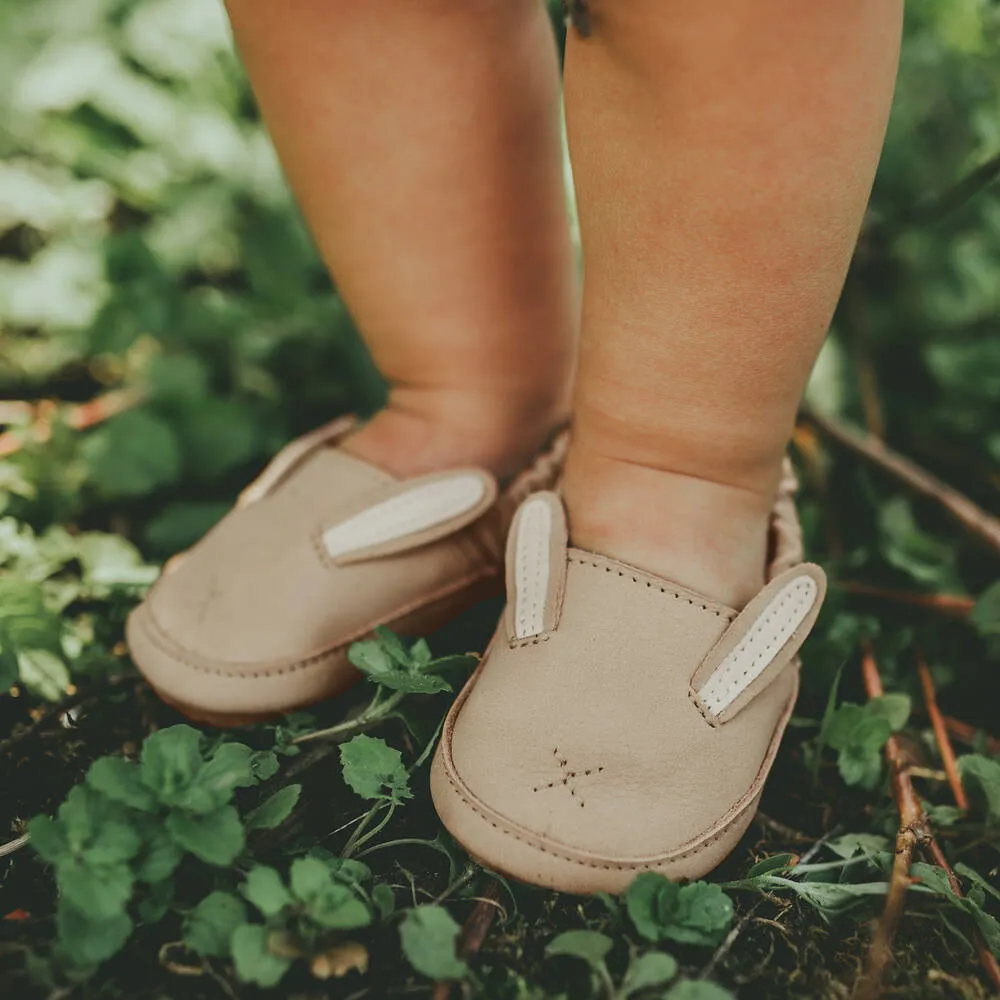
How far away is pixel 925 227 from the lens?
4.90 feet

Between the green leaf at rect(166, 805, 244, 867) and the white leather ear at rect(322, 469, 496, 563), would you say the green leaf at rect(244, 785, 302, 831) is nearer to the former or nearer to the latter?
the green leaf at rect(166, 805, 244, 867)

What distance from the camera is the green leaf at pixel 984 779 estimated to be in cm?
80

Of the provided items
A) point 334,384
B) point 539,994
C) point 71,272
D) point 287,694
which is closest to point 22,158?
point 71,272

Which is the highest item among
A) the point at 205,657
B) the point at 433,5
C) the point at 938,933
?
the point at 433,5

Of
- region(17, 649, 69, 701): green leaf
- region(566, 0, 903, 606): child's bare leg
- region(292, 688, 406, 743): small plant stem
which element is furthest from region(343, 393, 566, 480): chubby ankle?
region(17, 649, 69, 701): green leaf

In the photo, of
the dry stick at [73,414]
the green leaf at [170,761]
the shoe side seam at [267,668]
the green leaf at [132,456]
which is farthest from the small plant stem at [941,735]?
the dry stick at [73,414]

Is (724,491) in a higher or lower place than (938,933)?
higher

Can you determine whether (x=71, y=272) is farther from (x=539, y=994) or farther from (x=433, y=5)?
(x=539, y=994)

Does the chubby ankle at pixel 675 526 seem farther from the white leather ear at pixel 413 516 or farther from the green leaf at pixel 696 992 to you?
the green leaf at pixel 696 992

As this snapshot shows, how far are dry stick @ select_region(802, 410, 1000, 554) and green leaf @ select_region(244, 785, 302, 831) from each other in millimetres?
774

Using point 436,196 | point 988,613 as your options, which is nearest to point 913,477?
point 988,613

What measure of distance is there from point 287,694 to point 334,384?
595 millimetres

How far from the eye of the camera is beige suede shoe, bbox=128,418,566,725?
836mm

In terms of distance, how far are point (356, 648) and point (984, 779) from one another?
53 centimetres
